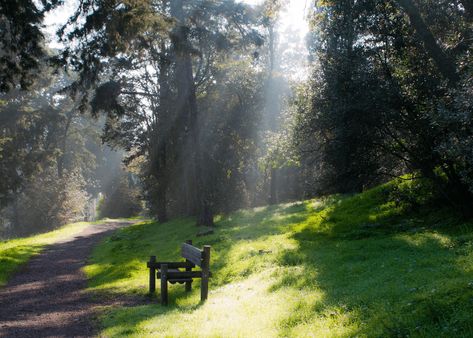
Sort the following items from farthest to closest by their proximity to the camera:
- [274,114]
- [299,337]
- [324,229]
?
[274,114]
[324,229]
[299,337]

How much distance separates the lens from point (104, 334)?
31.3 feet

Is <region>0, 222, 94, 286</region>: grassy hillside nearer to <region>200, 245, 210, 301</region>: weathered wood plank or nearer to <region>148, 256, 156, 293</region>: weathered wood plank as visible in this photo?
<region>148, 256, 156, 293</region>: weathered wood plank

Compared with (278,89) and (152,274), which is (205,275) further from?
(278,89)

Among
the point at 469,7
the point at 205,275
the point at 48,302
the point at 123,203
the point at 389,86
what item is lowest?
the point at 48,302

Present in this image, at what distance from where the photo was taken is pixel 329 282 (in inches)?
412

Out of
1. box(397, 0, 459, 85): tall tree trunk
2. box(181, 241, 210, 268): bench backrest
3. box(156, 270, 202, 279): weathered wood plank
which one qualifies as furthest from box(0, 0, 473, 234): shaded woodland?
box(156, 270, 202, 279): weathered wood plank

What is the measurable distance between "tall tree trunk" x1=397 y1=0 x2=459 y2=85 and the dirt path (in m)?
12.6

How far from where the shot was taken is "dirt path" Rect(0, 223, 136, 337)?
10.5 metres

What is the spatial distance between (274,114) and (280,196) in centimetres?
1226

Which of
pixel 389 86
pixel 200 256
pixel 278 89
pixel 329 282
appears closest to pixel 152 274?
pixel 200 256

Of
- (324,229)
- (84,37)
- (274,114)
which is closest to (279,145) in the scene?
(324,229)

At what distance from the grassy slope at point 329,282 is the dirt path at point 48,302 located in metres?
0.75

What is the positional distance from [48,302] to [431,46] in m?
14.5

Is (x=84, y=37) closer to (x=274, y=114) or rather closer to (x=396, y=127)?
(x=396, y=127)
